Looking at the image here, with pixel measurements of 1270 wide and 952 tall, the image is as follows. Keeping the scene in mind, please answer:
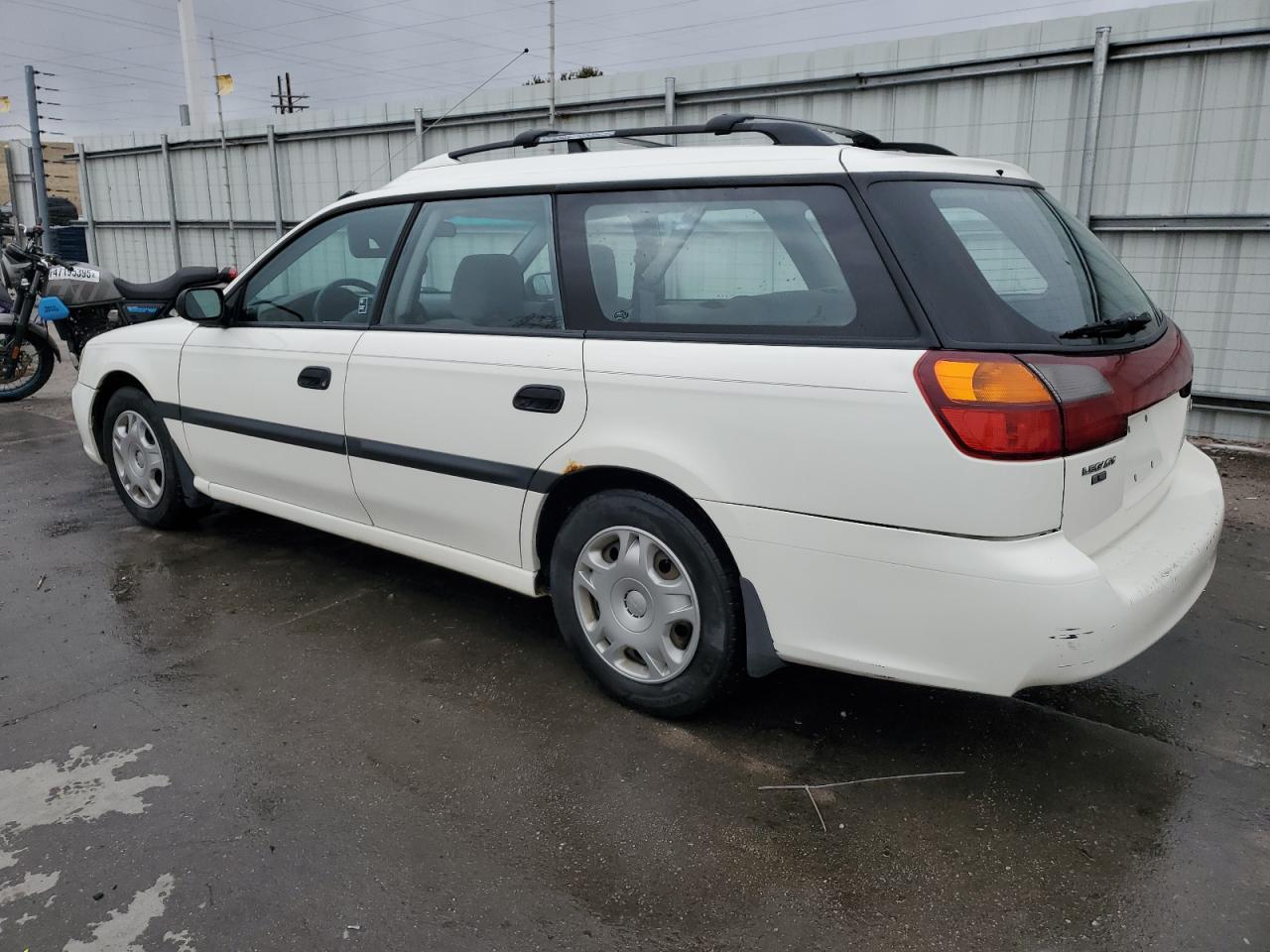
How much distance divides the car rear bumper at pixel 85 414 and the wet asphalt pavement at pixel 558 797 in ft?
4.68

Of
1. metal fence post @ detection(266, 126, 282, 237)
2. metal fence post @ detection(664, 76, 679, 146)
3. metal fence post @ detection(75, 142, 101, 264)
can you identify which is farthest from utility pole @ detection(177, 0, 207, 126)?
metal fence post @ detection(664, 76, 679, 146)

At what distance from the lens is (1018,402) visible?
2328 millimetres

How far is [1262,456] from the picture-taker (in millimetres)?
6332

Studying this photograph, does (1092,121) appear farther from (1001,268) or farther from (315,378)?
(315,378)

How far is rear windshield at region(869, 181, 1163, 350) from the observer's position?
2461 mm

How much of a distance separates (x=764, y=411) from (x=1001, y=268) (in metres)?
0.75

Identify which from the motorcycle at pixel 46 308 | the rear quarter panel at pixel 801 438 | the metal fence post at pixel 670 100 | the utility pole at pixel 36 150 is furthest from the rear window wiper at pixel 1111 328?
the utility pole at pixel 36 150

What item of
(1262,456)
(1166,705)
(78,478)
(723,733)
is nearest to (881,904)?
(723,733)

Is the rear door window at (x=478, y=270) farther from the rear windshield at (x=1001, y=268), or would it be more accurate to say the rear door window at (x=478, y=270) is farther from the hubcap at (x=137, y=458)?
the hubcap at (x=137, y=458)

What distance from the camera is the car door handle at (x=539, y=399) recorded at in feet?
10.2

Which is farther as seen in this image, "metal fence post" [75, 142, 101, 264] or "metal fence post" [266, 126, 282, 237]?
"metal fence post" [75, 142, 101, 264]

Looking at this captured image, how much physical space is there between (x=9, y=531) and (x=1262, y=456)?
752cm

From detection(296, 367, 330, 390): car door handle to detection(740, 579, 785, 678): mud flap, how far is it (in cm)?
196

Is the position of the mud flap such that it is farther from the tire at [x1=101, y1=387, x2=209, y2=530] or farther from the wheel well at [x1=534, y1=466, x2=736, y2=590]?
the tire at [x1=101, y1=387, x2=209, y2=530]
